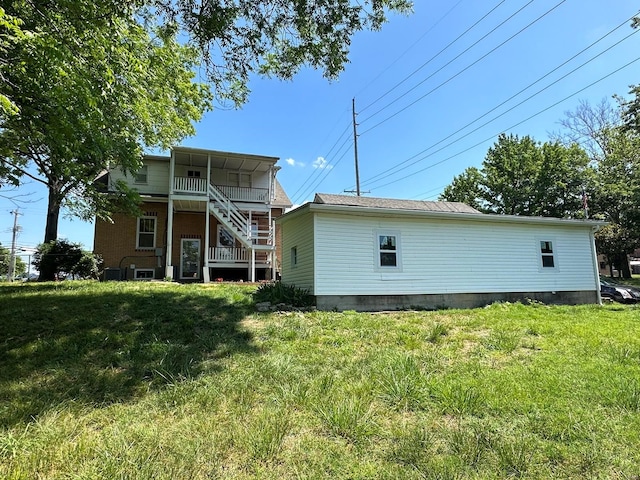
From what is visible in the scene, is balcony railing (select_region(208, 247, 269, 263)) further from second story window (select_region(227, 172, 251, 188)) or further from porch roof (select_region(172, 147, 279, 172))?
porch roof (select_region(172, 147, 279, 172))

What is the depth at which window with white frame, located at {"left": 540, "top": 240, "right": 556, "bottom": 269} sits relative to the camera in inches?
508

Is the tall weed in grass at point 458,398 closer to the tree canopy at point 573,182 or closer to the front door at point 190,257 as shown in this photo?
the front door at point 190,257

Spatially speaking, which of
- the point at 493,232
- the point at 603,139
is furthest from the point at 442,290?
the point at 603,139

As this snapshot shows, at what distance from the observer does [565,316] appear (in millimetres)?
9422

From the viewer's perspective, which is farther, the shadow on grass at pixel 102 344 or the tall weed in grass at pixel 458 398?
the shadow on grass at pixel 102 344

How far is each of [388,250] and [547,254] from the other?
245 inches

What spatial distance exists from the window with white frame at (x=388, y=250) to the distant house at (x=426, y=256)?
0.09 feet

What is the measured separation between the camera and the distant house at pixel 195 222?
1652cm

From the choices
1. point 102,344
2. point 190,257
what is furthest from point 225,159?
point 102,344

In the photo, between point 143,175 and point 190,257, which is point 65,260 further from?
point 143,175

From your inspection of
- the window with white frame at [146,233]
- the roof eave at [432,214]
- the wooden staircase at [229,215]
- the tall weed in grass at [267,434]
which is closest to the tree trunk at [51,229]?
the window with white frame at [146,233]

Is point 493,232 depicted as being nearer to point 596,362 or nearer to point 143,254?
point 596,362

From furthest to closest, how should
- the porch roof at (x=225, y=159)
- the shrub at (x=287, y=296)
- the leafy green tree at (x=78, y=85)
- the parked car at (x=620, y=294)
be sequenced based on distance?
1. the porch roof at (x=225, y=159)
2. the parked car at (x=620, y=294)
3. the shrub at (x=287, y=296)
4. the leafy green tree at (x=78, y=85)

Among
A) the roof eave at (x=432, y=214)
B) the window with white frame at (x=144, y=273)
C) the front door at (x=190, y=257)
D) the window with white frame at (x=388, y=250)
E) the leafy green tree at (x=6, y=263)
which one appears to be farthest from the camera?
the leafy green tree at (x=6, y=263)
